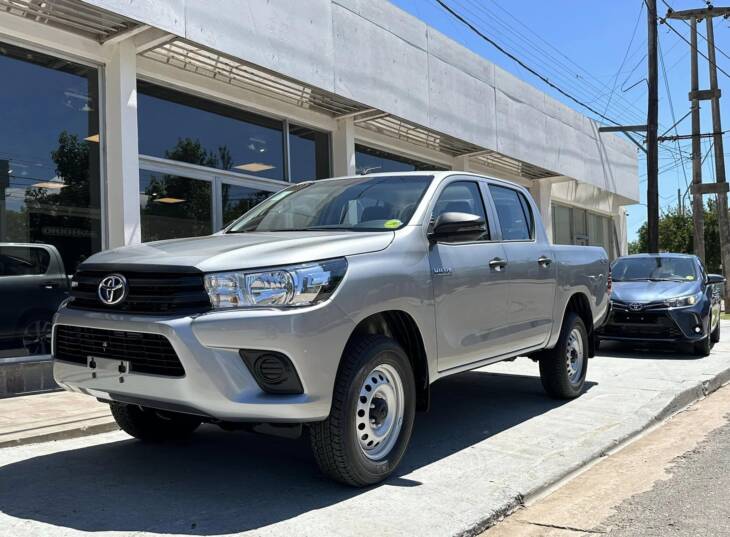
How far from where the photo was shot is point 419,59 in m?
12.2

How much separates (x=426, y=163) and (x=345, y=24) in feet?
16.6

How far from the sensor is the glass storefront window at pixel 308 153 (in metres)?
11.5

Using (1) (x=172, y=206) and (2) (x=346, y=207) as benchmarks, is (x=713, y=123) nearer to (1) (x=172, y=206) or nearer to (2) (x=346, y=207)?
(1) (x=172, y=206)

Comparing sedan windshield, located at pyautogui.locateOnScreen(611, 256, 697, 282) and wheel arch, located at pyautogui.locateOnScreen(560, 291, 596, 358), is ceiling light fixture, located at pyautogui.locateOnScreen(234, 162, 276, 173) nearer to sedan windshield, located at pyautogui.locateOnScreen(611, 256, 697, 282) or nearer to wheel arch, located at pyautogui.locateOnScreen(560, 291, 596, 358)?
wheel arch, located at pyautogui.locateOnScreen(560, 291, 596, 358)

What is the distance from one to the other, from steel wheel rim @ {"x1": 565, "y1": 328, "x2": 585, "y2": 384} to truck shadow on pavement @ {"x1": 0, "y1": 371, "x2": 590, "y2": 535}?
1083mm

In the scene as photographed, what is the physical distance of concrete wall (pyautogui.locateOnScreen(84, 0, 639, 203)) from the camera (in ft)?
27.7

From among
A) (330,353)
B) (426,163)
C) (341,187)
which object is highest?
(426,163)

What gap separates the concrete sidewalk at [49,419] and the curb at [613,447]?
10.9ft

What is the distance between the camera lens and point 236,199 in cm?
1048

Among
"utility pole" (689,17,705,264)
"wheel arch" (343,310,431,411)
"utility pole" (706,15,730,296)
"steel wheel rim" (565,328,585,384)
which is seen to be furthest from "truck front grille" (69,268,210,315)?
"utility pole" (706,15,730,296)

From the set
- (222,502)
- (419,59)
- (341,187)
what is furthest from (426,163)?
(222,502)

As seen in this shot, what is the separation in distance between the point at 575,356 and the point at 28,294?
18.8 ft

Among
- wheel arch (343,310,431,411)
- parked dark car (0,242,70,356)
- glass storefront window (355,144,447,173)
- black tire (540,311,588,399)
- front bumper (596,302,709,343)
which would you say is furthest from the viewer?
glass storefront window (355,144,447,173)

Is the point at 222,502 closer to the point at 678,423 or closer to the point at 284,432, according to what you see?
the point at 284,432
